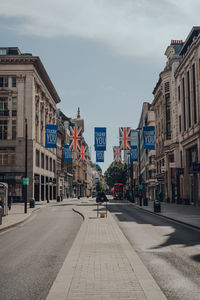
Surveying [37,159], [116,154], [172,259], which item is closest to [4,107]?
[37,159]

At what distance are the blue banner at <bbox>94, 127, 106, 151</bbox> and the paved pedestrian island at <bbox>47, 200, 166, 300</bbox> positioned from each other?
27.8 metres

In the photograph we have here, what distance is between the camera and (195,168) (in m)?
40.8

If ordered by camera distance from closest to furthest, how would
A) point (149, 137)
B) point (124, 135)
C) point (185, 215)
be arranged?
point (185, 215), point (149, 137), point (124, 135)

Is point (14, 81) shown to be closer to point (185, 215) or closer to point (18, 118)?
point (18, 118)

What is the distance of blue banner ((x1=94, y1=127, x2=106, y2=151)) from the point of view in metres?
40.6

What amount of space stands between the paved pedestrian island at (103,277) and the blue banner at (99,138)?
27791 millimetres

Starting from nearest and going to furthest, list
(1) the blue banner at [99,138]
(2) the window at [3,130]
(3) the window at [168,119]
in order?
(1) the blue banner at [99,138]
(3) the window at [168,119]
(2) the window at [3,130]

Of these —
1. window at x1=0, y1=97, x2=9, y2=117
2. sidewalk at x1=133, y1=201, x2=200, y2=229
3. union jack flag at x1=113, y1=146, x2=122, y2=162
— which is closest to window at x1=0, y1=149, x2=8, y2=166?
window at x1=0, y1=97, x2=9, y2=117

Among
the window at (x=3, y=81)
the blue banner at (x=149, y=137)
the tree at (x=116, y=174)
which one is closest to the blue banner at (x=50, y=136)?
the blue banner at (x=149, y=137)

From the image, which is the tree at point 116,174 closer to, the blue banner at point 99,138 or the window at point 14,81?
the window at point 14,81

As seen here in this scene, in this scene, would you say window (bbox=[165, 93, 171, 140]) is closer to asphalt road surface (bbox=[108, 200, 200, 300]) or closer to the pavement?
asphalt road surface (bbox=[108, 200, 200, 300])

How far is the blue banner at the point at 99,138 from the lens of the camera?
40594 mm

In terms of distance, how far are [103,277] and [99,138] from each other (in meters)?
32.6

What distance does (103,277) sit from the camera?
8.33m
